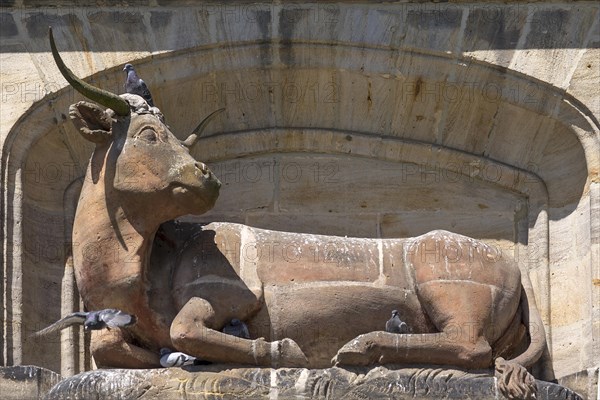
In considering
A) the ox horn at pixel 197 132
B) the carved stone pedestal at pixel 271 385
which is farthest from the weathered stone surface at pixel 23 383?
the ox horn at pixel 197 132

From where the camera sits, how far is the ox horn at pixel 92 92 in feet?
34.3

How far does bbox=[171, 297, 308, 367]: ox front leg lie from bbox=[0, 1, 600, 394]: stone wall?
97 centimetres

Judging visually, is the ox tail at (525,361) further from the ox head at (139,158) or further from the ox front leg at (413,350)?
the ox head at (139,158)

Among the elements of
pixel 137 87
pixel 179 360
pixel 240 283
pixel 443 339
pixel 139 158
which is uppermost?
pixel 137 87

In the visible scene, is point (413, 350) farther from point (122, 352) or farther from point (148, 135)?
point (148, 135)

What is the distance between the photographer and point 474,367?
34.5 ft

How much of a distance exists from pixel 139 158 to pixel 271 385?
1.11 meters

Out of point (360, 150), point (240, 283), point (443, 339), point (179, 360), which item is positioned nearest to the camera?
point (179, 360)

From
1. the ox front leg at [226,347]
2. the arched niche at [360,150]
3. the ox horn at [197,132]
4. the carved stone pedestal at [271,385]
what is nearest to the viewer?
the carved stone pedestal at [271,385]

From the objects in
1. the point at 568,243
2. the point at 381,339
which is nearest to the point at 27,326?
the point at 381,339

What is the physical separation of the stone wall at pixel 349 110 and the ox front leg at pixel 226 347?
3.18ft

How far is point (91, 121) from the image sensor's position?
10711mm

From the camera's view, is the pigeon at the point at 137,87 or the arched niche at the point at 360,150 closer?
the pigeon at the point at 137,87

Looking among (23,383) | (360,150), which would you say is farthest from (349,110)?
(23,383)
